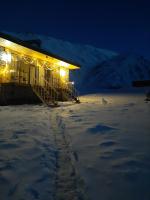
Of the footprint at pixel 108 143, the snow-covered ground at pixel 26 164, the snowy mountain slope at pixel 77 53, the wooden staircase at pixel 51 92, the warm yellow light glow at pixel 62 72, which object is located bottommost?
the snow-covered ground at pixel 26 164

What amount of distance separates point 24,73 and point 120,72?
6694 cm

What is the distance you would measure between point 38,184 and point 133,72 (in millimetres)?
86387

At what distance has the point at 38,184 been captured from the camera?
2.78 m

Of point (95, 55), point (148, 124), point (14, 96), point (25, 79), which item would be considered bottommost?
point (148, 124)

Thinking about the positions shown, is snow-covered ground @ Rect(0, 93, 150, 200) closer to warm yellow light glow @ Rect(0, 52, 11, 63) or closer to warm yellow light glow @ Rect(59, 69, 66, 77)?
warm yellow light glow @ Rect(0, 52, 11, 63)

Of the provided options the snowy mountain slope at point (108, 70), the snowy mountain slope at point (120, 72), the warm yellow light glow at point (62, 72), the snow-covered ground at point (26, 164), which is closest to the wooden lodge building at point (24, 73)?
the warm yellow light glow at point (62, 72)

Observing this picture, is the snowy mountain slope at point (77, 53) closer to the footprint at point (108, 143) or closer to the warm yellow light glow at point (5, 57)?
the warm yellow light glow at point (5, 57)

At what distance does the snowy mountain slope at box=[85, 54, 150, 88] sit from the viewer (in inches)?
2933

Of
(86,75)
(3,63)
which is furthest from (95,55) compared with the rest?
(3,63)

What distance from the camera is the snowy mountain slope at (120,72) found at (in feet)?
244

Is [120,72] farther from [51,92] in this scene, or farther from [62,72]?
[51,92]

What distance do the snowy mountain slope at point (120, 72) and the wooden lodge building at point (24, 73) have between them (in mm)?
53535

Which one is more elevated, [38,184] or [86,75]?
[86,75]

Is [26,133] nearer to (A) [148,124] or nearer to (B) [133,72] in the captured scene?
(A) [148,124]
